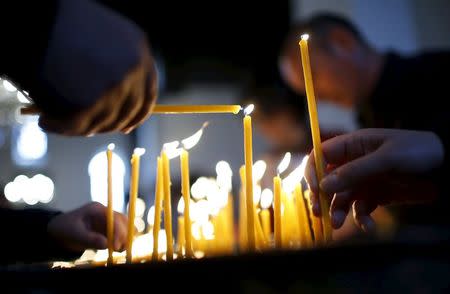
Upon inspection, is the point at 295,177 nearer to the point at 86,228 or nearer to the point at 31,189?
the point at 86,228

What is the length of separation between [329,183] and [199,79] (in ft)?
12.7

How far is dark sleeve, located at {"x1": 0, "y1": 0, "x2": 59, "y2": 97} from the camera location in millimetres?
444

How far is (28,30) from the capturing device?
45cm

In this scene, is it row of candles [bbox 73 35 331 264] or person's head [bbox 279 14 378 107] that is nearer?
row of candles [bbox 73 35 331 264]

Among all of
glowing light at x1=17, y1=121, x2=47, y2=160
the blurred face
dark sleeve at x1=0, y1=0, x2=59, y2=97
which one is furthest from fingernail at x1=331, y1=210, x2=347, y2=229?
glowing light at x1=17, y1=121, x2=47, y2=160

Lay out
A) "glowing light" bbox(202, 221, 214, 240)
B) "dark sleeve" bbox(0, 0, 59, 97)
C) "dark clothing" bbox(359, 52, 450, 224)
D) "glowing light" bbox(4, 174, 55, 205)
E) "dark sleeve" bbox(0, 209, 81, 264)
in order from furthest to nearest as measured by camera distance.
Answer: "glowing light" bbox(4, 174, 55, 205)
"dark clothing" bbox(359, 52, 450, 224)
"glowing light" bbox(202, 221, 214, 240)
"dark sleeve" bbox(0, 209, 81, 264)
"dark sleeve" bbox(0, 0, 59, 97)

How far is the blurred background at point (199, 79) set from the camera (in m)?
2.11

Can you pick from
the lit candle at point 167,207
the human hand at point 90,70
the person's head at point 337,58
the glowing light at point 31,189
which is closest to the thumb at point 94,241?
the lit candle at point 167,207

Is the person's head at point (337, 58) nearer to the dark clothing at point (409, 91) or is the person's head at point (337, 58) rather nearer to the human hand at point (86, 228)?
the dark clothing at point (409, 91)

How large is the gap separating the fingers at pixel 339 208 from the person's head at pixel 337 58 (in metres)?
1.05

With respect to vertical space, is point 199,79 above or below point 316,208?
above

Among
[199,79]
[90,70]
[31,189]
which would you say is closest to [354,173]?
[90,70]

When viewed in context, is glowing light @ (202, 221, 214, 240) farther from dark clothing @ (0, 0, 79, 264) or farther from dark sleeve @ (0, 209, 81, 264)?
dark clothing @ (0, 0, 79, 264)

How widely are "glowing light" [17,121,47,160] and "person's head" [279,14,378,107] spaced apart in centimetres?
421
